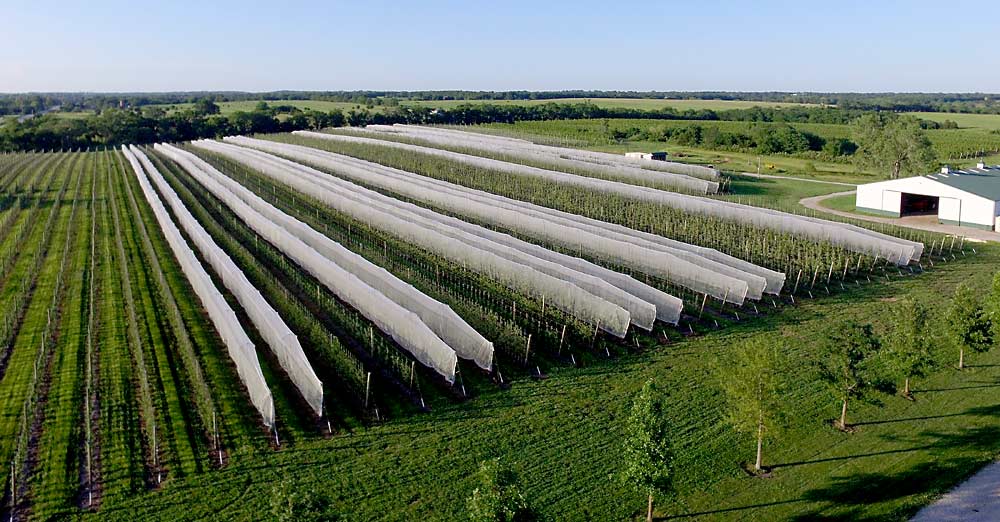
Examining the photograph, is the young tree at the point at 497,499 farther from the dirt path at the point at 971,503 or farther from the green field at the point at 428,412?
the dirt path at the point at 971,503

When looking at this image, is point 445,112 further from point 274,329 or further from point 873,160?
point 274,329

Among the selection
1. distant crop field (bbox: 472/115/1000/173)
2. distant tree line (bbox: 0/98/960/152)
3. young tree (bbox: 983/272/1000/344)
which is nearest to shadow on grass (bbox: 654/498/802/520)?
young tree (bbox: 983/272/1000/344)

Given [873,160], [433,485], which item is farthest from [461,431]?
Answer: [873,160]

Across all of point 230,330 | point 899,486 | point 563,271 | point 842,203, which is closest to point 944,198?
point 842,203

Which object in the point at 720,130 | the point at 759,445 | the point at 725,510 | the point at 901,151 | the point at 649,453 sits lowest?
the point at 725,510

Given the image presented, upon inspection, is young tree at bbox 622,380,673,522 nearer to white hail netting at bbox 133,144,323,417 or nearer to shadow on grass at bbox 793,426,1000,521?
shadow on grass at bbox 793,426,1000,521

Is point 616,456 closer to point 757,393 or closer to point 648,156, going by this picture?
point 757,393
